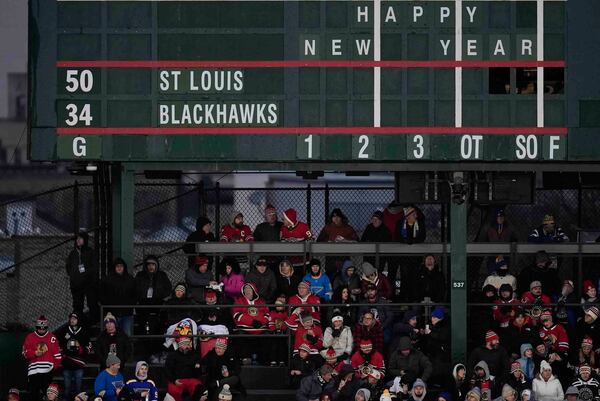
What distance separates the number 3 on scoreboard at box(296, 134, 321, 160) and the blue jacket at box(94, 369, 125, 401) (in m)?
3.42

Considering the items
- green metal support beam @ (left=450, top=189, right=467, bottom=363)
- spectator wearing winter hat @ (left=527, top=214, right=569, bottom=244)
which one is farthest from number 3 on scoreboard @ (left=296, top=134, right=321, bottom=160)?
spectator wearing winter hat @ (left=527, top=214, right=569, bottom=244)

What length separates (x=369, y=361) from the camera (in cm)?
2231

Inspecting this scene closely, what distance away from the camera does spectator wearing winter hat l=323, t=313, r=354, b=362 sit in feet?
73.7

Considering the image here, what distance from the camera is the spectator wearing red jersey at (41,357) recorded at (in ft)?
73.6

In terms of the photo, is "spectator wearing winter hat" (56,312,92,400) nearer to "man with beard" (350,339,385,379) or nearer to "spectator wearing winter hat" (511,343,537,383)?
"man with beard" (350,339,385,379)

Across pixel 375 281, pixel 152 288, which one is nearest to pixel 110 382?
pixel 152 288

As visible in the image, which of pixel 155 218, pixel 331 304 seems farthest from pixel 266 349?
pixel 155 218

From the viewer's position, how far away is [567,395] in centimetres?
2186

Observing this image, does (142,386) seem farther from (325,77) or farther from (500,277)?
(500,277)

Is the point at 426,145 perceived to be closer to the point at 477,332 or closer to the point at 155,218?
the point at 477,332

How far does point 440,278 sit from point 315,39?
388 centimetres

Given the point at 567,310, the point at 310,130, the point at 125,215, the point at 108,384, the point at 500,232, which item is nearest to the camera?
the point at 108,384

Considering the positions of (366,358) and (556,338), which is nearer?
(366,358)

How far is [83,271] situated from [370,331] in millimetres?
4050
